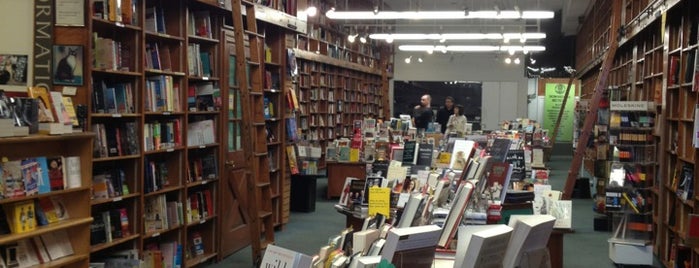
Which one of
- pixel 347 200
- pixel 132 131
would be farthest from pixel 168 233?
pixel 347 200

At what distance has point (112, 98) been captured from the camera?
5734 millimetres

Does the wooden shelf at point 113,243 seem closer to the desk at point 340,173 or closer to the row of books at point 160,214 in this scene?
the row of books at point 160,214

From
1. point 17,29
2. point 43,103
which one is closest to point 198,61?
point 17,29

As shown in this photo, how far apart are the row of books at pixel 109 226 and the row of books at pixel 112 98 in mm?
791

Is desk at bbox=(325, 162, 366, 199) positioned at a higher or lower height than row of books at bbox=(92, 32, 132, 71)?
lower

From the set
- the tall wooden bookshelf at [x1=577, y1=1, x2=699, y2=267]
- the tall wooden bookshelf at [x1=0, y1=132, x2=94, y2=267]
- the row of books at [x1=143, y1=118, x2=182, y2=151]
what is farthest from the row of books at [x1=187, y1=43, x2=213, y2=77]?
the tall wooden bookshelf at [x1=577, y1=1, x2=699, y2=267]

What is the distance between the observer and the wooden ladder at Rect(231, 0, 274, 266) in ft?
22.1

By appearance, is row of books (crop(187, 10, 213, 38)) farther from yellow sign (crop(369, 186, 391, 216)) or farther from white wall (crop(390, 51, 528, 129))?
white wall (crop(390, 51, 528, 129))

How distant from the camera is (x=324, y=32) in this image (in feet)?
56.3

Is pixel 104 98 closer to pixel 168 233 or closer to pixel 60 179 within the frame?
pixel 60 179

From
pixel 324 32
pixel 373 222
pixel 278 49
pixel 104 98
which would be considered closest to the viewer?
pixel 373 222

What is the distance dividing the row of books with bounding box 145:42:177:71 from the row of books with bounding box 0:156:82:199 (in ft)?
5.81

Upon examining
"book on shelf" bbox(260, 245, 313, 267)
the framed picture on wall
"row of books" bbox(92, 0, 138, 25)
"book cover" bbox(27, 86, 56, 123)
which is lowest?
"book on shelf" bbox(260, 245, 313, 267)

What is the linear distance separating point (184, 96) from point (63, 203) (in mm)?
2151
